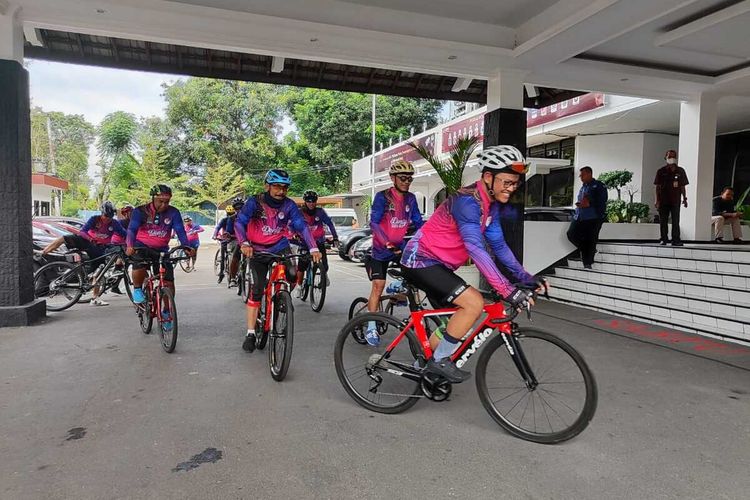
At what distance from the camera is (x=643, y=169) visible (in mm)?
14258

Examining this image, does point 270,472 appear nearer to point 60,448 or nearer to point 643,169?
point 60,448

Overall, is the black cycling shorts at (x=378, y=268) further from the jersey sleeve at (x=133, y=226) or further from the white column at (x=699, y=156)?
the white column at (x=699, y=156)

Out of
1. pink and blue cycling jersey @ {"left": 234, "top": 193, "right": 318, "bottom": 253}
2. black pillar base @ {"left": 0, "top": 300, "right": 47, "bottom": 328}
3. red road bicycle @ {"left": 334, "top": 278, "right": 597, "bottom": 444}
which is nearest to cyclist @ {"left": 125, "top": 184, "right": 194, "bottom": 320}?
pink and blue cycling jersey @ {"left": 234, "top": 193, "right": 318, "bottom": 253}

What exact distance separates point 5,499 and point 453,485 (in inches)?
89.6

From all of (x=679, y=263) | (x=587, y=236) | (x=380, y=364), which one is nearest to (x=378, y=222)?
(x=380, y=364)

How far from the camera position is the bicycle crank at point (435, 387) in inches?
129

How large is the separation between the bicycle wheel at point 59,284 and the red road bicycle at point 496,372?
552 centimetres

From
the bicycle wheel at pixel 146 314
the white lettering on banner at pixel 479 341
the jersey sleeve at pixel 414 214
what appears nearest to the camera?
the white lettering on banner at pixel 479 341

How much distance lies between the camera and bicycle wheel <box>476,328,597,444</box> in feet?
9.77

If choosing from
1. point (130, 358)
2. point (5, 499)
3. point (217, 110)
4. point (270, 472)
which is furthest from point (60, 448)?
point (217, 110)

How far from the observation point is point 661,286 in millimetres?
7055

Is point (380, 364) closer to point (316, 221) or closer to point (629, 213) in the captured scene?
point (316, 221)

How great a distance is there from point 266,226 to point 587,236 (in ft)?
19.5

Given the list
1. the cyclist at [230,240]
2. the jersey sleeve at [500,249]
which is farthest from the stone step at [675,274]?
the cyclist at [230,240]
